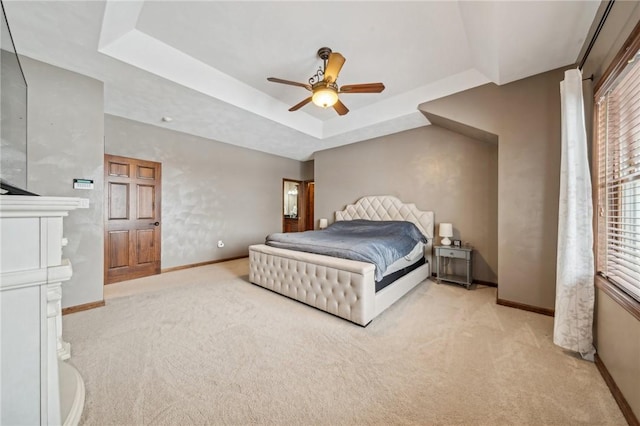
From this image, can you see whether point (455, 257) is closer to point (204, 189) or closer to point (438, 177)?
point (438, 177)

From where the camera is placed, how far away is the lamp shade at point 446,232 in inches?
151

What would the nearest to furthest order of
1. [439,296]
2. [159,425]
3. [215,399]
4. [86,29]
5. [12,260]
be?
[12,260] → [159,425] → [215,399] → [86,29] → [439,296]

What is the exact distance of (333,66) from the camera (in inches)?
97.3

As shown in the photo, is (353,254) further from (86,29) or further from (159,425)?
(86,29)

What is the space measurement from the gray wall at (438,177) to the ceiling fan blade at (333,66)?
2.53m

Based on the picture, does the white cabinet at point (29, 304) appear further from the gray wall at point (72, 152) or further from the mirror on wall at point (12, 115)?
the gray wall at point (72, 152)

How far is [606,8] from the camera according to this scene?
180 centimetres

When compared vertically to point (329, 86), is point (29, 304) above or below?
below

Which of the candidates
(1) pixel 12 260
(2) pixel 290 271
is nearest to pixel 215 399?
(1) pixel 12 260

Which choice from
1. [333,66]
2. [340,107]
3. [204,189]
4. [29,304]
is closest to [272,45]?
[333,66]

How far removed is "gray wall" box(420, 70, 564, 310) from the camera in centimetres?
270

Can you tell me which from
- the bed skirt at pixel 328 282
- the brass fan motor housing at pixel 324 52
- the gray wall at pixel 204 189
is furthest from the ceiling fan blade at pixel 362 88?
the gray wall at pixel 204 189

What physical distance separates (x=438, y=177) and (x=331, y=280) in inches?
115

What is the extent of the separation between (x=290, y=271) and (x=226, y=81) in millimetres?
2796
